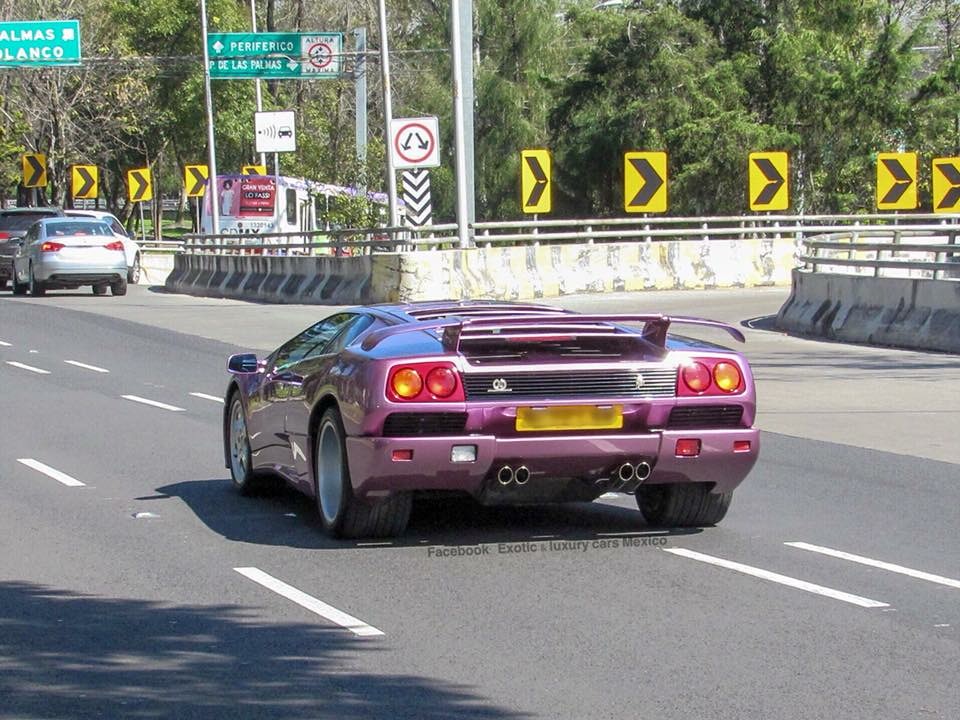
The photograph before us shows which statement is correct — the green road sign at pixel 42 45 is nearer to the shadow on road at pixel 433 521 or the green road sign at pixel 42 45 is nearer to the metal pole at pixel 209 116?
the metal pole at pixel 209 116

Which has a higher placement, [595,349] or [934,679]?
[595,349]

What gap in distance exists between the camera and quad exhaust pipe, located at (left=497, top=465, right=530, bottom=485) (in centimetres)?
837

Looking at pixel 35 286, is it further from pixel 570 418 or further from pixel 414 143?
pixel 570 418

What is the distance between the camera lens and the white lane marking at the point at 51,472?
11.5 m

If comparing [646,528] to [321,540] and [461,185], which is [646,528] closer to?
[321,540]

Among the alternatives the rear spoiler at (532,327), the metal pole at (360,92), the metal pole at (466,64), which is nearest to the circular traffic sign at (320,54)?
the metal pole at (360,92)

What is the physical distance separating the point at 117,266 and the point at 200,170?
17134 mm

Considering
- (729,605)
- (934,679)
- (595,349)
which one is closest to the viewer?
(934,679)

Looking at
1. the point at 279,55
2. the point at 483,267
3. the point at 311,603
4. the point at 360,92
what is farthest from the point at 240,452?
the point at 360,92

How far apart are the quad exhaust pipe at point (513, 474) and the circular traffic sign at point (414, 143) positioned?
2262cm

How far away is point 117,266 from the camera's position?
1421 inches

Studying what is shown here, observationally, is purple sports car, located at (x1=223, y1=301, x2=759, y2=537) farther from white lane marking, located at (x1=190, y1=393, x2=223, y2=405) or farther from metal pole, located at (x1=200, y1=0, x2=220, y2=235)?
metal pole, located at (x1=200, y1=0, x2=220, y2=235)

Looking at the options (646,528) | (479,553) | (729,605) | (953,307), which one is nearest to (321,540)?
(479,553)

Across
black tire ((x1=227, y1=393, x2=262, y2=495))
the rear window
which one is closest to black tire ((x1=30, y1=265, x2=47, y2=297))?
the rear window
